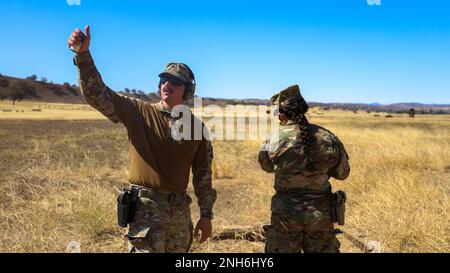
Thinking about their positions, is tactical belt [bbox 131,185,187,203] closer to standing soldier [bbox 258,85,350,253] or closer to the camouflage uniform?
the camouflage uniform

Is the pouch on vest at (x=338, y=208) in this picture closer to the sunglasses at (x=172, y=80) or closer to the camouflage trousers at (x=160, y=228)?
the camouflage trousers at (x=160, y=228)

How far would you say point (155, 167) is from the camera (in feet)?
10.8

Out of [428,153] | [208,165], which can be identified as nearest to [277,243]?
[208,165]

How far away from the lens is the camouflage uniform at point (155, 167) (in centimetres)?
320

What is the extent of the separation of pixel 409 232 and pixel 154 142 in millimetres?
3559

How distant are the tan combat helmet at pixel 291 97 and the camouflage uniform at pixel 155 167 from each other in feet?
2.67

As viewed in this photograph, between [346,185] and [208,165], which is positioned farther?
[346,185]

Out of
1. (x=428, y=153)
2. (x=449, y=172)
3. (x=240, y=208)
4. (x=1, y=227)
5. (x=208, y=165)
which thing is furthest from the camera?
(x=428, y=153)

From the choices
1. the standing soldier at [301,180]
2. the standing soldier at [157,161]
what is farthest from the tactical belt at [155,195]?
the standing soldier at [301,180]

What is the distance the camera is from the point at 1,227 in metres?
5.75

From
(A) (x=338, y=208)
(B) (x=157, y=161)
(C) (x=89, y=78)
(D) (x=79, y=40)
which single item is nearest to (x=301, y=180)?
(A) (x=338, y=208)

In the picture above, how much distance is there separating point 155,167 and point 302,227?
1.31 metres

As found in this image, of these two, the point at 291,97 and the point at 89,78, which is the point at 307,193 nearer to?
the point at 291,97
